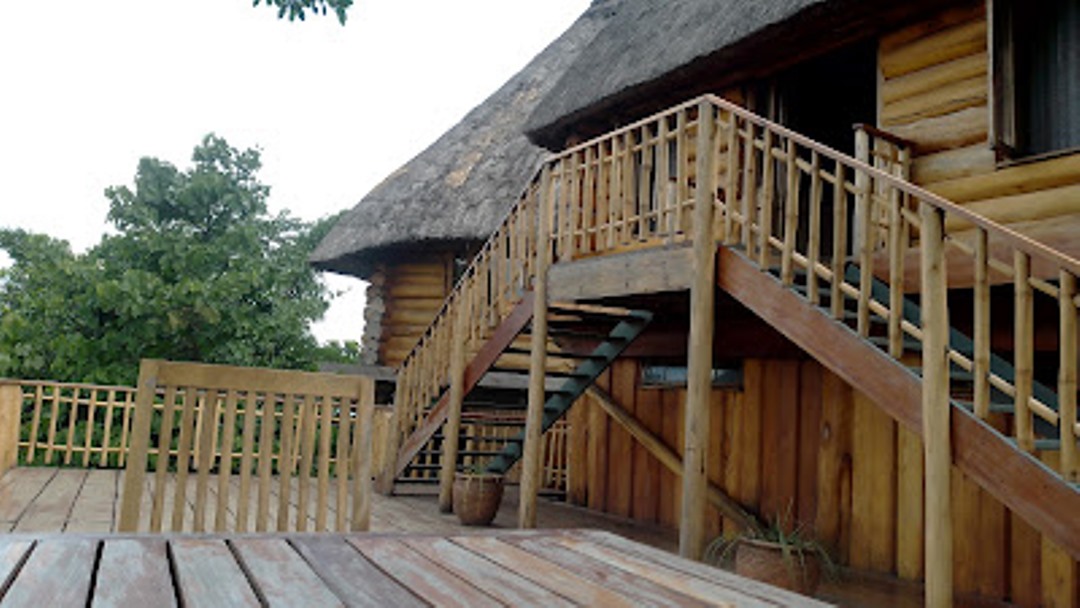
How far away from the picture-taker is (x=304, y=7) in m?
6.12

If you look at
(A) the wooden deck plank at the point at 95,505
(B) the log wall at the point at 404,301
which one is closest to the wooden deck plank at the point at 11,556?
(A) the wooden deck plank at the point at 95,505

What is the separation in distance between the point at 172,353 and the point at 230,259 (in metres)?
2.26

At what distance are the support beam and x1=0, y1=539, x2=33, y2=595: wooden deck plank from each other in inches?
194

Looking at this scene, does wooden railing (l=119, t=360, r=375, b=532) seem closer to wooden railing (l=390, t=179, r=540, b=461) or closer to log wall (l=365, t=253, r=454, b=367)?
wooden railing (l=390, t=179, r=540, b=461)

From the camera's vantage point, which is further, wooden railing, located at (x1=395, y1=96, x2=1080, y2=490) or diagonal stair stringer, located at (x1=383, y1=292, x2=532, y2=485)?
diagonal stair stringer, located at (x1=383, y1=292, x2=532, y2=485)

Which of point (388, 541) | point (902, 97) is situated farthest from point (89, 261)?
point (388, 541)

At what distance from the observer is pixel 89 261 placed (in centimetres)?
1609

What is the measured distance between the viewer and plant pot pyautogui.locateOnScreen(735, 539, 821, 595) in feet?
15.1

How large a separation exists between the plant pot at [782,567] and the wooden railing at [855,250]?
1.35 meters

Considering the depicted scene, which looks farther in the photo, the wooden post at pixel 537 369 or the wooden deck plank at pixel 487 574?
the wooden post at pixel 537 369

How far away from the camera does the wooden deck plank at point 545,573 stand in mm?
1567

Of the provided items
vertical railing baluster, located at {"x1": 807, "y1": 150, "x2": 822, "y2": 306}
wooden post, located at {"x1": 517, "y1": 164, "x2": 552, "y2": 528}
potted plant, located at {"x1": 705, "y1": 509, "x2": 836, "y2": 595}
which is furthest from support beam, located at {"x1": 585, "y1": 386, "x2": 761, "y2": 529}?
vertical railing baluster, located at {"x1": 807, "y1": 150, "x2": 822, "y2": 306}

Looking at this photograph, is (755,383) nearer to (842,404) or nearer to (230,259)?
(842,404)

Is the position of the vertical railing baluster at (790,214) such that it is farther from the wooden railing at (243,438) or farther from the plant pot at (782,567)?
the wooden railing at (243,438)
